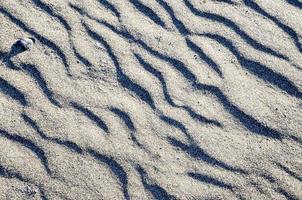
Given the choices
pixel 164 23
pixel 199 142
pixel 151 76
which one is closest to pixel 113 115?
pixel 151 76

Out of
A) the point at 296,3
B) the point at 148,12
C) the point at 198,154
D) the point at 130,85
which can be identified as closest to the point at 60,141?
the point at 130,85

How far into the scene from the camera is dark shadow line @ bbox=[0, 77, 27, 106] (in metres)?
3.04

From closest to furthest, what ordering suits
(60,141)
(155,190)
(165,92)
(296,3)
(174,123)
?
(155,190)
(60,141)
(174,123)
(165,92)
(296,3)

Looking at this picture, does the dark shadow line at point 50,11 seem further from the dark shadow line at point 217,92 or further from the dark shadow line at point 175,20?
the dark shadow line at point 175,20

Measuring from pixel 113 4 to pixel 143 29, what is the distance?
0.35 m

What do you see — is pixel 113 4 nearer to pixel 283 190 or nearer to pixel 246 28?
pixel 246 28

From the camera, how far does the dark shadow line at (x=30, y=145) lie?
285 cm

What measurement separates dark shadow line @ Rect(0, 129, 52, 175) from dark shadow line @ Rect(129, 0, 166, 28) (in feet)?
4.39

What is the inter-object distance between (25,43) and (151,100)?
3.40 ft

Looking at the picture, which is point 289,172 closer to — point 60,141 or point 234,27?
point 234,27

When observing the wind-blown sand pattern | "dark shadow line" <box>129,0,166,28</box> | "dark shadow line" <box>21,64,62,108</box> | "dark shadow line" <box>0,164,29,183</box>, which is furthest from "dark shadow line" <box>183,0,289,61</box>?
"dark shadow line" <box>0,164,29,183</box>

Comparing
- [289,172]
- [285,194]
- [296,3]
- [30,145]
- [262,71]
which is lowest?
[30,145]

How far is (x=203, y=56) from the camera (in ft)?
10.7

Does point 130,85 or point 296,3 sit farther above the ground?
point 296,3
